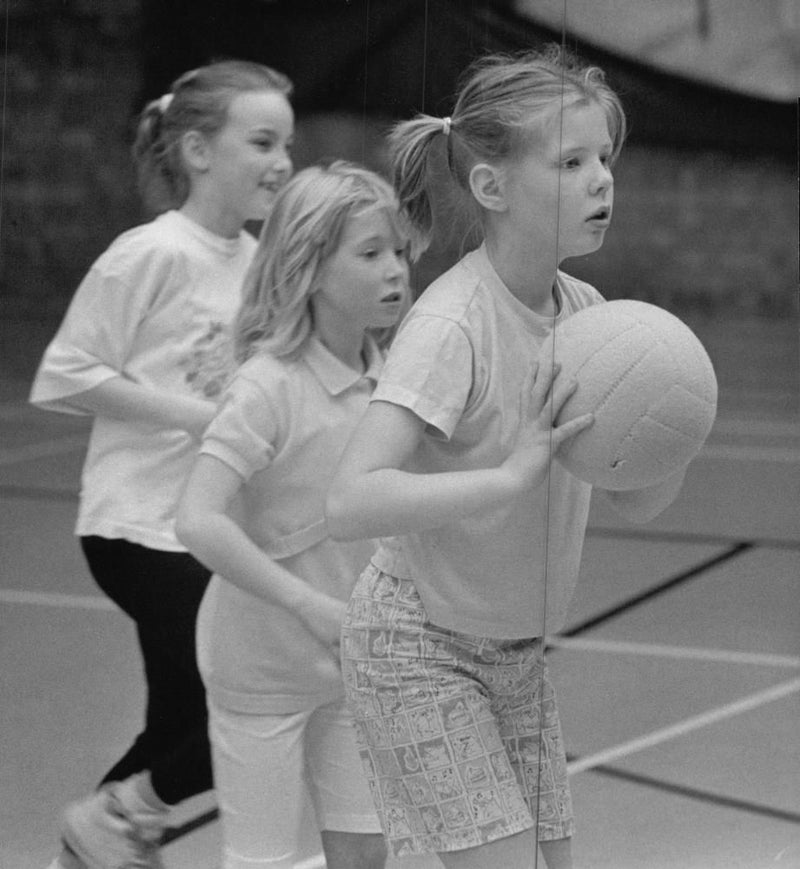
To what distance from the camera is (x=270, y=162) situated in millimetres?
1849

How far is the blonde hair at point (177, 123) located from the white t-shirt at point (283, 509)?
289mm

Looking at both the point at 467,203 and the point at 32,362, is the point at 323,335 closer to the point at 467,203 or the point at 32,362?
the point at 467,203

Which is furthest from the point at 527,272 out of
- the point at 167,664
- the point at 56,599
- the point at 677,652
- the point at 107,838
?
the point at 677,652

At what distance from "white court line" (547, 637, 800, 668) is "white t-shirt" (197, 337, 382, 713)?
142 cm

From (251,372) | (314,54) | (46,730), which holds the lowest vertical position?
(46,730)

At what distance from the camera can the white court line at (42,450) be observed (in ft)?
9.84

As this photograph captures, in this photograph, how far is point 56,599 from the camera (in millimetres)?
2566

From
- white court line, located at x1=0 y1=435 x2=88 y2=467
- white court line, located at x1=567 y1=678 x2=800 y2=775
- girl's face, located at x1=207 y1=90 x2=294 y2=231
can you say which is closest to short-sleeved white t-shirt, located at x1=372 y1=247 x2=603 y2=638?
girl's face, located at x1=207 y1=90 x2=294 y2=231

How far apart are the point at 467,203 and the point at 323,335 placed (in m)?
0.24

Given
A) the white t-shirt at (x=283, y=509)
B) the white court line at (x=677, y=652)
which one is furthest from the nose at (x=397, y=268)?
the white court line at (x=677, y=652)

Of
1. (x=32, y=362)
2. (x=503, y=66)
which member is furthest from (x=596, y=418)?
(x=32, y=362)

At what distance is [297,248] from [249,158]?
266 mm

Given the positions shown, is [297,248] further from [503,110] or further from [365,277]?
[503,110]

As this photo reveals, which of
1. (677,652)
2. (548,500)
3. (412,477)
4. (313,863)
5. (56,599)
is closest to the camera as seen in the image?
(412,477)
